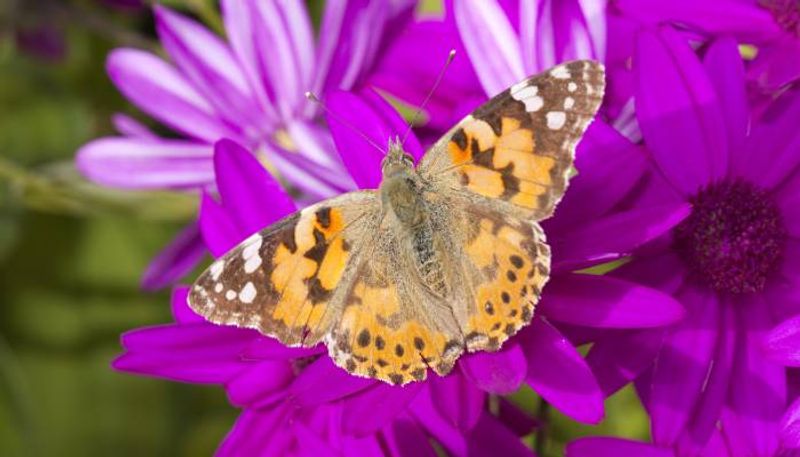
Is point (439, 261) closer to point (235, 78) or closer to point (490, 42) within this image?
point (490, 42)

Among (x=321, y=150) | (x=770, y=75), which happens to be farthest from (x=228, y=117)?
(x=770, y=75)

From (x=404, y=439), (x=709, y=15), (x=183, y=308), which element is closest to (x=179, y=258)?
(x=183, y=308)

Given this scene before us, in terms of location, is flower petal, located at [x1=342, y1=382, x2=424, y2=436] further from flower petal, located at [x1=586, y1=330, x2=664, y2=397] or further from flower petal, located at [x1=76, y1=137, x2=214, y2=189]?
flower petal, located at [x1=76, y1=137, x2=214, y2=189]

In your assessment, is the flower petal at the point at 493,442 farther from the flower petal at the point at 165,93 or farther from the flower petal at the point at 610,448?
the flower petal at the point at 165,93

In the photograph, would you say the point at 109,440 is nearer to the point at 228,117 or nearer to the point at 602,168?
the point at 228,117

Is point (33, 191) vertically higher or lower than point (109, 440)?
higher

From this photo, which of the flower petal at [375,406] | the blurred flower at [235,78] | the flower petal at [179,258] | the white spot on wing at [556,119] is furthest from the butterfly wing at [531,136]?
the flower petal at [179,258]

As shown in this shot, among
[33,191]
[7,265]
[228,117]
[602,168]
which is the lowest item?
[7,265]
